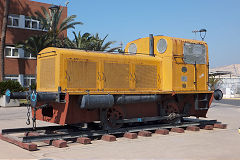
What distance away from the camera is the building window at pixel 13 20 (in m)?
32.1

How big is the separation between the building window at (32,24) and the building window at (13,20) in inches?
39.9

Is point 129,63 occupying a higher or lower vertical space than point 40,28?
lower

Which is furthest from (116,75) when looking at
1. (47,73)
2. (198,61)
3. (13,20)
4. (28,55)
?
(13,20)

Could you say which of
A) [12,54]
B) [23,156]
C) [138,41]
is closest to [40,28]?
[12,54]

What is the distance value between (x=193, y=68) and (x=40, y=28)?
84.9 ft

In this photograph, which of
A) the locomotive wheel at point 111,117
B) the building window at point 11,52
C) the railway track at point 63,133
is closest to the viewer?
the railway track at point 63,133

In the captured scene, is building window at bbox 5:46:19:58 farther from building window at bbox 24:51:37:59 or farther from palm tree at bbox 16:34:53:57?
palm tree at bbox 16:34:53:57

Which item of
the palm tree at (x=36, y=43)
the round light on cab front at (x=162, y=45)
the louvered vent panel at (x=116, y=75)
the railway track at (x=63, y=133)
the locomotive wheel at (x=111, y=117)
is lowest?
the railway track at (x=63, y=133)

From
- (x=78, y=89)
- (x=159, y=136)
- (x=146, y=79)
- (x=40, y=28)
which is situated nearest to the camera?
(x=78, y=89)

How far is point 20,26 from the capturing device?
32.7 m

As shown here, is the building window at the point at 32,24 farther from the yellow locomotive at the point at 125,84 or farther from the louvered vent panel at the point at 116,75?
the louvered vent panel at the point at 116,75

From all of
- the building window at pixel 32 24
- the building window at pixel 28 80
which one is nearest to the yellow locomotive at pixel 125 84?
the building window at pixel 28 80

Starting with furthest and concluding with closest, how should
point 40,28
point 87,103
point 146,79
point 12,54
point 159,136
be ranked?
point 40,28, point 12,54, point 146,79, point 159,136, point 87,103

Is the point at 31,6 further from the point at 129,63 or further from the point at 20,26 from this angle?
the point at 129,63
